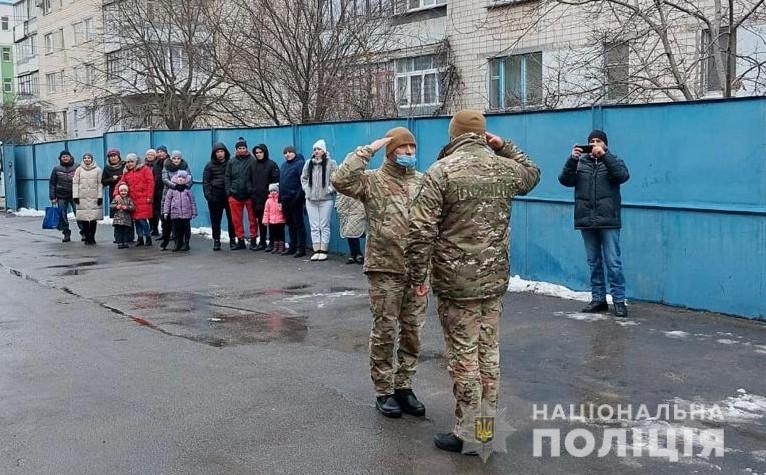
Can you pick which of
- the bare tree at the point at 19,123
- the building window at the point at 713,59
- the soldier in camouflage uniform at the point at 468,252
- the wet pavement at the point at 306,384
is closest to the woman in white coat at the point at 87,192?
the wet pavement at the point at 306,384

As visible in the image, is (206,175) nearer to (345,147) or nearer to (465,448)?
(345,147)

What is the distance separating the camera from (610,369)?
648 cm

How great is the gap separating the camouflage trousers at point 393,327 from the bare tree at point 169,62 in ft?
58.3

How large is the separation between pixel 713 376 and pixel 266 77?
550 inches

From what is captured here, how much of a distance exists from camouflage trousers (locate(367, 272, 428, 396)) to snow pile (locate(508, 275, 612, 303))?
13.4 ft

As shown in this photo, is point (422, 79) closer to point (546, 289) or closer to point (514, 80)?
point (514, 80)

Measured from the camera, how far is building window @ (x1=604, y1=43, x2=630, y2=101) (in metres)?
13.0

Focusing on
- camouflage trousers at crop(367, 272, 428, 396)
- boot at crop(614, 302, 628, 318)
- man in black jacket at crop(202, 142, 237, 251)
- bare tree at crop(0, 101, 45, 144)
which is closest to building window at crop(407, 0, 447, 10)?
man in black jacket at crop(202, 142, 237, 251)

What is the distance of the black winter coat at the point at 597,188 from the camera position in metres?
8.32

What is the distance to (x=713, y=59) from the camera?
11312 mm

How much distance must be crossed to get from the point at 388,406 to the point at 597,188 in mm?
4068

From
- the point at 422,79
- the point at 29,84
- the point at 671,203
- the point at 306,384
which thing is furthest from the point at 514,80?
the point at 29,84

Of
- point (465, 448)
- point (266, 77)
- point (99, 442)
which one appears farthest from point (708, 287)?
point (266, 77)

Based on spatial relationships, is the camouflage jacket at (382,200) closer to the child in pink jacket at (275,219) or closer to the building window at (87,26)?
the child in pink jacket at (275,219)
